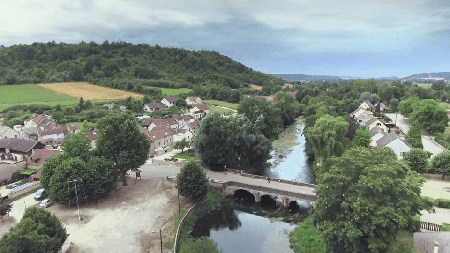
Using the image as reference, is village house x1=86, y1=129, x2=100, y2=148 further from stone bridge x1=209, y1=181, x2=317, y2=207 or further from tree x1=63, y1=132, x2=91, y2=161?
stone bridge x1=209, y1=181, x2=317, y2=207

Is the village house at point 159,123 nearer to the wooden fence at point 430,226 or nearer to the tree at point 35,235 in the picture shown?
the tree at point 35,235

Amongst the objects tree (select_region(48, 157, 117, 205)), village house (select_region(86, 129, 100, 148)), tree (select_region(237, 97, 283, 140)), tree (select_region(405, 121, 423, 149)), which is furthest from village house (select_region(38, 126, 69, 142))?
tree (select_region(405, 121, 423, 149))

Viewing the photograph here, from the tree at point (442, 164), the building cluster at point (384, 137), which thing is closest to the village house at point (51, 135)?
the building cluster at point (384, 137)

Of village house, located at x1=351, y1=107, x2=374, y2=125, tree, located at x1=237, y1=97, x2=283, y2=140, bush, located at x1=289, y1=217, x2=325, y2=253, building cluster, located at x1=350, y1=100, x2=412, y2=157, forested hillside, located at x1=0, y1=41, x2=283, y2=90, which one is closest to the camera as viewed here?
bush, located at x1=289, y1=217, x2=325, y2=253

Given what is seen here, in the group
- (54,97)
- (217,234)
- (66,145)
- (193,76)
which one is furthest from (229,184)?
(193,76)

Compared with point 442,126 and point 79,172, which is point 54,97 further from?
point 442,126

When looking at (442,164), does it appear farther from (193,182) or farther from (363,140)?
(193,182)
